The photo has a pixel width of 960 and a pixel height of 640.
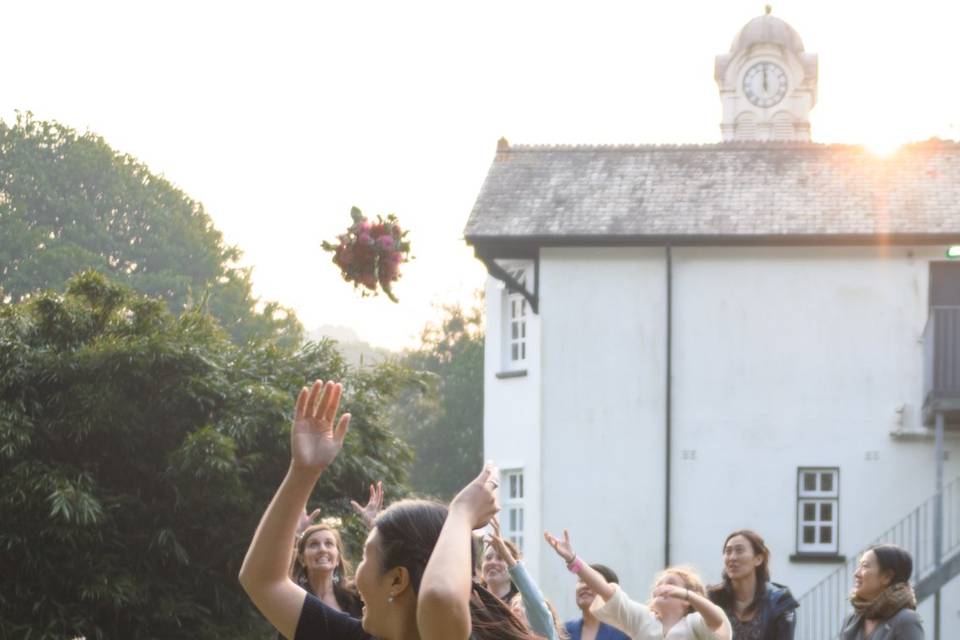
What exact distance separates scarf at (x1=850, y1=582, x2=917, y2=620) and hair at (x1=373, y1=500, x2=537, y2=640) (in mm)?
6024

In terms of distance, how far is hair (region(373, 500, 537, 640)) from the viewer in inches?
165

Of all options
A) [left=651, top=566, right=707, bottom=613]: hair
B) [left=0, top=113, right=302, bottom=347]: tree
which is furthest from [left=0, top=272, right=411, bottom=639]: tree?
[left=0, top=113, right=302, bottom=347]: tree

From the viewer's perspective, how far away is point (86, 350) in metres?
23.2

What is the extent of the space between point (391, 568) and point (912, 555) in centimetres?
2790

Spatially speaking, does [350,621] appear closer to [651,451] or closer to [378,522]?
[378,522]

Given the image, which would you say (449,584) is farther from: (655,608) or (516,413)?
(516,413)

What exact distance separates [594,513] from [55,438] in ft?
39.4

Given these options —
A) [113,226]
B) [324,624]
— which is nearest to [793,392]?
[324,624]

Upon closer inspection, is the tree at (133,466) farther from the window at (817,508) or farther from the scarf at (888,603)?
the scarf at (888,603)

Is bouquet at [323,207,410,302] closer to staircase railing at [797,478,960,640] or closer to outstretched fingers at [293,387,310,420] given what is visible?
outstretched fingers at [293,387,310,420]

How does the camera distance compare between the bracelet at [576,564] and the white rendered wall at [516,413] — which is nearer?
the bracelet at [576,564]

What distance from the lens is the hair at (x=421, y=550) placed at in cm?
418

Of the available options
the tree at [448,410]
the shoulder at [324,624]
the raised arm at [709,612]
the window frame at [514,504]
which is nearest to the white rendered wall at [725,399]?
the window frame at [514,504]

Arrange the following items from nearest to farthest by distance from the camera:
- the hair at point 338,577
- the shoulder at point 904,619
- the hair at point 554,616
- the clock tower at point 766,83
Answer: the hair at point 554,616 < the hair at point 338,577 < the shoulder at point 904,619 < the clock tower at point 766,83
